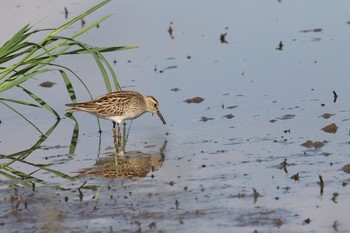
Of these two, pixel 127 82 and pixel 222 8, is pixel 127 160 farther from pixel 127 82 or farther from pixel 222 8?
Result: pixel 222 8

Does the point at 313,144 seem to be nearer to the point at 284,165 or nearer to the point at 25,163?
the point at 284,165

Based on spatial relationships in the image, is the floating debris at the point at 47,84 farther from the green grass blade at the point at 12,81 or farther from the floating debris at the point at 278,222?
the floating debris at the point at 278,222

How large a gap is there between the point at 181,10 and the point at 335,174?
13.1 meters

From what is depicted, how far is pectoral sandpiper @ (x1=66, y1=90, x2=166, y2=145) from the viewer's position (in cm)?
1606

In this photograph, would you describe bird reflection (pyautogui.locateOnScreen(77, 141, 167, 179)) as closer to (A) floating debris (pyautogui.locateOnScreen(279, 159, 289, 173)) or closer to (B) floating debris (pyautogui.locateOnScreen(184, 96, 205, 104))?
(A) floating debris (pyautogui.locateOnScreen(279, 159, 289, 173))

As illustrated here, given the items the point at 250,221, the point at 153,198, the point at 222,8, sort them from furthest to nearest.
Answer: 1. the point at 222,8
2. the point at 153,198
3. the point at 250,221

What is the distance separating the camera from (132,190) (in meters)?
12.6

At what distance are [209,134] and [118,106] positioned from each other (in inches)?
57.5

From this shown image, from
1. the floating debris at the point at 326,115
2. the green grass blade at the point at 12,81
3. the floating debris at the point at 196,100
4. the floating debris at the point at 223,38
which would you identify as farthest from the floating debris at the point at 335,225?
the floating debris at the point at 223,38

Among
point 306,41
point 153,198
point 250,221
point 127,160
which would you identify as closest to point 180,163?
point 127,160

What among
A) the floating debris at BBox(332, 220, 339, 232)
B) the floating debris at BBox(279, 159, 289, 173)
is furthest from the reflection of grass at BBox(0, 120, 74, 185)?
the floating debris at BBox(332, 220, 339, 232)

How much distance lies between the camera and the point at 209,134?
15.4m

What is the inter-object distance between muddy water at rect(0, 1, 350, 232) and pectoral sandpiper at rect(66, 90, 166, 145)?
0.27m

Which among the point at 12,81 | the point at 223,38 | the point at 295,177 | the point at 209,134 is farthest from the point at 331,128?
the point at 223,38
